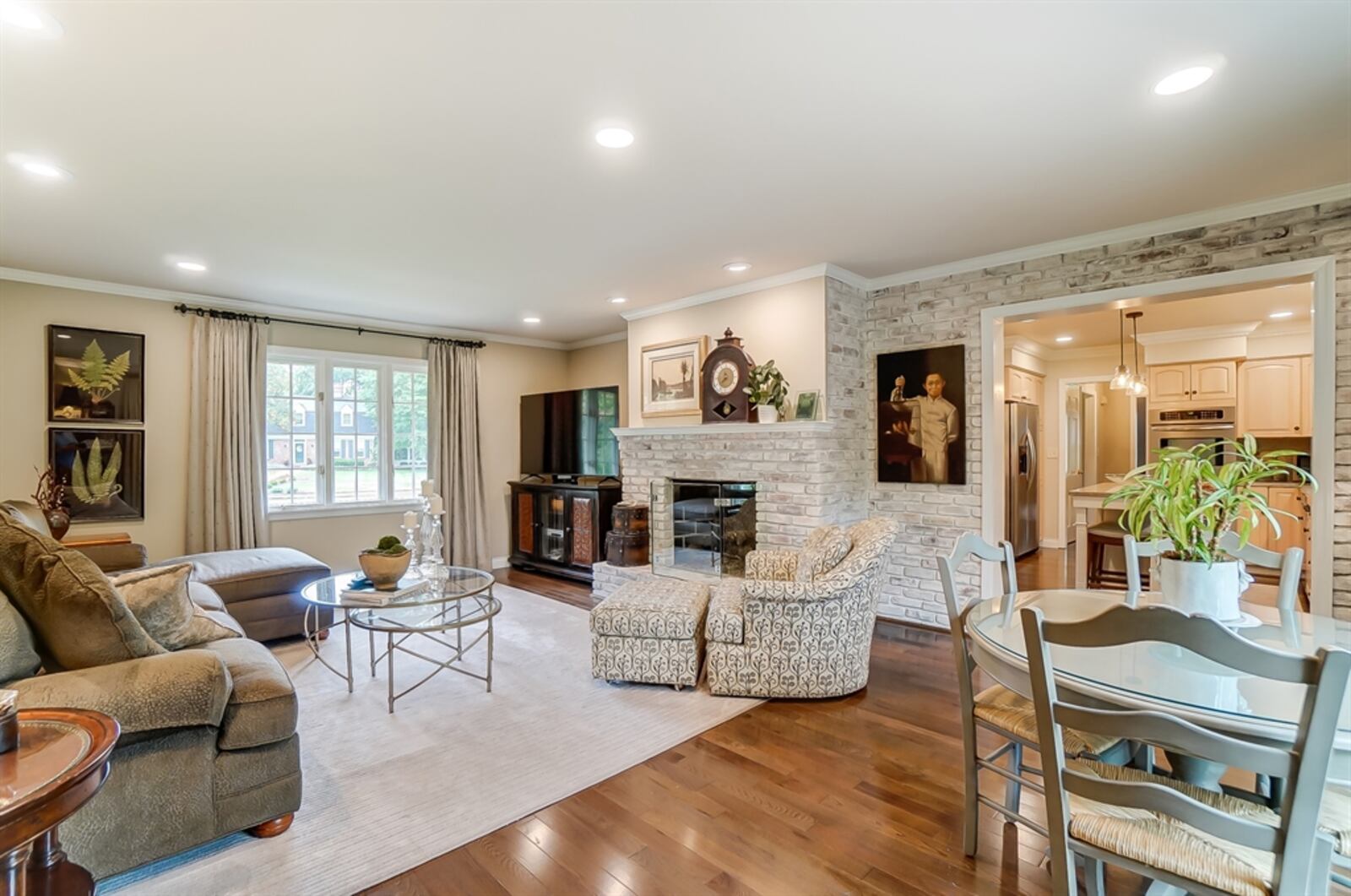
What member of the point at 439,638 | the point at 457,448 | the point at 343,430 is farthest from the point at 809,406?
the point at 343,430

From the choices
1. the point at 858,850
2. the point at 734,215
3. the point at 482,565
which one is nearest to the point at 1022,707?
the point at 858,850

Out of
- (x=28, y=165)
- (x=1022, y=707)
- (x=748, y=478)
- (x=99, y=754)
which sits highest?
(x=28, y=165)

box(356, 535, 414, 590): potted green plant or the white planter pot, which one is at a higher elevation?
the white planter pot

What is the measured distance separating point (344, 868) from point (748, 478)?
3.35 metres

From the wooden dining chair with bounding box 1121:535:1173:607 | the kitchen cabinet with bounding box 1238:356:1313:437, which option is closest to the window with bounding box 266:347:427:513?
the wooden dining chair with bounding box 1121:535:1173:607

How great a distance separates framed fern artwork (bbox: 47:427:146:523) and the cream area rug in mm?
2059

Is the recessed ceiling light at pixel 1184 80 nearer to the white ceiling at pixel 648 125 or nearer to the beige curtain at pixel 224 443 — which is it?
the white ceiling at pixel 648 125

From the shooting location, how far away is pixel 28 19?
1.76 meters

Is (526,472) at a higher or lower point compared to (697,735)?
higher

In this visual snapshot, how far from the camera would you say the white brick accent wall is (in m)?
3.06

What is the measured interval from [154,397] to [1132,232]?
691 cm

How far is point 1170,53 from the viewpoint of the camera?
1.96m

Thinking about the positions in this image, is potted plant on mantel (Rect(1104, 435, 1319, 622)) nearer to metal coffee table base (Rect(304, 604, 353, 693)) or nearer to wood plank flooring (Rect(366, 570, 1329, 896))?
wood plank flooring (Rect(366, 570, 1329, 896))

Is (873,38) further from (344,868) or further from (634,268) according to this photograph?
(344,868)
